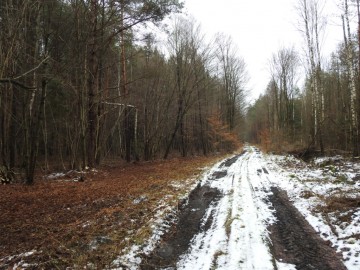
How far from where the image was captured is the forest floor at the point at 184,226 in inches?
203

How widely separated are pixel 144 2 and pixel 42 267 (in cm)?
1484

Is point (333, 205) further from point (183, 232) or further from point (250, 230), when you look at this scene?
point (183, 232)

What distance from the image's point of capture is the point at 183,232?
6.68 meters

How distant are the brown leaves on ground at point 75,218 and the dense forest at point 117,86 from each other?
3079 mm

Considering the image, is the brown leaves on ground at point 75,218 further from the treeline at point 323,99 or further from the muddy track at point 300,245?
the treeline at point 323,99

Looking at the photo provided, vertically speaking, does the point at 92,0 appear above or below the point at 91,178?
above

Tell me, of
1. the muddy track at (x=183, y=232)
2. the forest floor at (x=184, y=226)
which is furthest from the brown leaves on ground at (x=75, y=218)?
the muddy track at (x=183, y=232)

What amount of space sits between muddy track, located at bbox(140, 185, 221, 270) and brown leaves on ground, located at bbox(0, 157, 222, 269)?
1.76ft

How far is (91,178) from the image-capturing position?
46.2ft

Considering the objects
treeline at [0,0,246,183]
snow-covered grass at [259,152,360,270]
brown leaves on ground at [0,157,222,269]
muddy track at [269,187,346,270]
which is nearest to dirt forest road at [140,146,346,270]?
muddy track at [269,187,346,270]

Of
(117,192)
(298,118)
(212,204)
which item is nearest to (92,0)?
(117,192)

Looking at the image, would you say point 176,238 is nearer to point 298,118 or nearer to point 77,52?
point 77,52

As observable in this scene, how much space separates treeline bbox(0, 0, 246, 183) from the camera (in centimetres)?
1259

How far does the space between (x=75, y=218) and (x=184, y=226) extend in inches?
110
